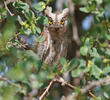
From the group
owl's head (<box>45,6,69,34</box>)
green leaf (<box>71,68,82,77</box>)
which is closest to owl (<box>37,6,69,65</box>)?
owl's head (<box>45,6,69,34</box>)

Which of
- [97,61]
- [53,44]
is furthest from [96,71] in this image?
[53,44]

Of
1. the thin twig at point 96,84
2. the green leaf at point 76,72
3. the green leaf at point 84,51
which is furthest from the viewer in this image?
the green leaf at point 84,51

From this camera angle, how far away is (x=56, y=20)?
2980 mm

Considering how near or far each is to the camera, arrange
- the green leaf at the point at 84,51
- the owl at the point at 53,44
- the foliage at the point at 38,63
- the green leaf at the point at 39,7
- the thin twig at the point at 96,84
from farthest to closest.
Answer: the owl at the point at 53,44 < the green leaf at the point at 39,7 < the green leaf at the point at 84,51 < the thin twig at the point at 96,84 < the foliage at the point at 38,63

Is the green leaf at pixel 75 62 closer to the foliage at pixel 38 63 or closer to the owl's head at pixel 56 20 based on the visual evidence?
the foliage at pixel 38 63

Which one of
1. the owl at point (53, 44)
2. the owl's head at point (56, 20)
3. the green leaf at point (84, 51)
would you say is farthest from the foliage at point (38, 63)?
the owl at point (53, 44)

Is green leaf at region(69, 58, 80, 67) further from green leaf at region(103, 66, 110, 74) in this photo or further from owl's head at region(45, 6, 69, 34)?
owl's head at region(45, 6, 69, 34)

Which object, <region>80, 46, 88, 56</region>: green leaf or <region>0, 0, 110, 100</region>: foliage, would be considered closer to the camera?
<region>0, 0, 110, 100</region>: foliage

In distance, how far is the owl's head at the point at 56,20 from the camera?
2.96m

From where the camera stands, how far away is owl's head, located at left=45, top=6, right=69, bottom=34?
2963 millimetres

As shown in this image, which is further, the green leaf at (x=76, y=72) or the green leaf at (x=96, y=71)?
the green leaf at (x=96, y=71)

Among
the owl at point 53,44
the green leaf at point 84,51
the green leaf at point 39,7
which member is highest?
the green leaf at point 39,7

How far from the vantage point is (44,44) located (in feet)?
10.9

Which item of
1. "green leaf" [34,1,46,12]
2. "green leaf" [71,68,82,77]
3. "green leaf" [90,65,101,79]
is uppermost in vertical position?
"green leaf" [34,1,46,12]
